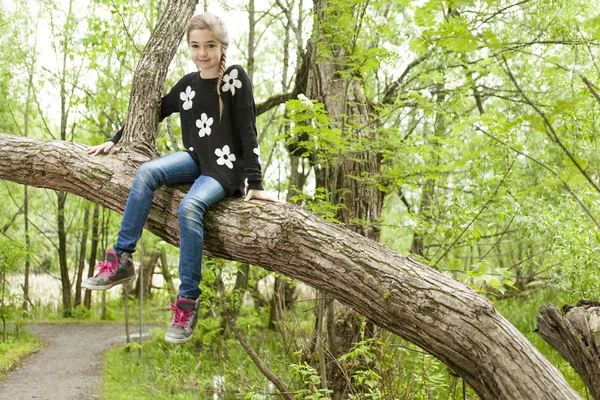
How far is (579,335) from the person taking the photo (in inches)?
105

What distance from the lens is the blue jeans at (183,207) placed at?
2.88m

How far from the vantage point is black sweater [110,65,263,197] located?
314 centimetres

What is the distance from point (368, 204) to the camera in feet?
17.6

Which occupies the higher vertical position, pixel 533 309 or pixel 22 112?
pixel 22 112

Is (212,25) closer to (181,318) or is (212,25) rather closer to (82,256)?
(181,318)

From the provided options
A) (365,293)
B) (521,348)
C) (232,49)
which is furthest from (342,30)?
(232,49)

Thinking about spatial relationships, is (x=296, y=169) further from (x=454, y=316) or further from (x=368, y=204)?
(x=454, y=316)

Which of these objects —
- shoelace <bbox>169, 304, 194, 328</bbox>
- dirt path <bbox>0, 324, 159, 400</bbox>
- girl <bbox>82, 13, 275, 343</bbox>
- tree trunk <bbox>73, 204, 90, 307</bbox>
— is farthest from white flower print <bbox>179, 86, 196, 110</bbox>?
tree trunk <bbox>73, 204, 90, 307</bbox>

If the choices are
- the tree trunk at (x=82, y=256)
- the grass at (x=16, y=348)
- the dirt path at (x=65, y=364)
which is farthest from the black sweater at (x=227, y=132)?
the tree trunk at (x=82, y=256)

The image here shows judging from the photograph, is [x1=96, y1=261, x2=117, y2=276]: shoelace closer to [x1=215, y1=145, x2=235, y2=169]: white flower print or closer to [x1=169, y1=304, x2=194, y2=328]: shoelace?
[x1=169, y1=304, x2=194, y2=328]: shoelace

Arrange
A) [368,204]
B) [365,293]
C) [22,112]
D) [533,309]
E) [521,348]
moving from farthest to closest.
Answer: [22,112], [533,309], [368,204], [365,293], [521,348]

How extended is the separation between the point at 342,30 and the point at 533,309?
6.24m

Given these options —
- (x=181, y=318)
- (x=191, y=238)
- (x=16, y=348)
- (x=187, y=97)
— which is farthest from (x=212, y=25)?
(x=16, y=348)

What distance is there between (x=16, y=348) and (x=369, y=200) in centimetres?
759
